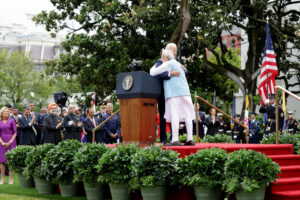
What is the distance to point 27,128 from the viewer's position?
16.5m

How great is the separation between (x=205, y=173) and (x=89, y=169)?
2370mm

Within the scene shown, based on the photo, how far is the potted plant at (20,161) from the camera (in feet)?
37.7

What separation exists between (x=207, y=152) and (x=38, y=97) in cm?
5590

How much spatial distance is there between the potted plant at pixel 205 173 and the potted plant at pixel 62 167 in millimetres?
2754

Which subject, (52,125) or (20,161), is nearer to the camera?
(20,161)

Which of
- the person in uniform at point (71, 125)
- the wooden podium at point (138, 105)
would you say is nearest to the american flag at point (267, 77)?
the person in uniform at point (71, 125)

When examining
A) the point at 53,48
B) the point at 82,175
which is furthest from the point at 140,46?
the point at 53,48

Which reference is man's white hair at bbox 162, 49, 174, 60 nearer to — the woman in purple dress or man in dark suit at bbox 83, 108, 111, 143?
the woman in purple dress

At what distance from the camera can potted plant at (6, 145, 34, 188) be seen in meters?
11.5

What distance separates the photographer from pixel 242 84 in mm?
26438

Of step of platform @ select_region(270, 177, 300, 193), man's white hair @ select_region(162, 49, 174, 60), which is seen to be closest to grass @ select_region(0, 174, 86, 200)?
man's white hair @ select_region(162, 49, 174, 60)

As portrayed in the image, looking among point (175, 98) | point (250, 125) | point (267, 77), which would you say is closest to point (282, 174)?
point (175, 98)

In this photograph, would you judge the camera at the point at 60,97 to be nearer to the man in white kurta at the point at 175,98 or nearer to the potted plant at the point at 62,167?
the potted plant at the point at 62,167

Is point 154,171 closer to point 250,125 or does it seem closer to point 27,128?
point 27,128
